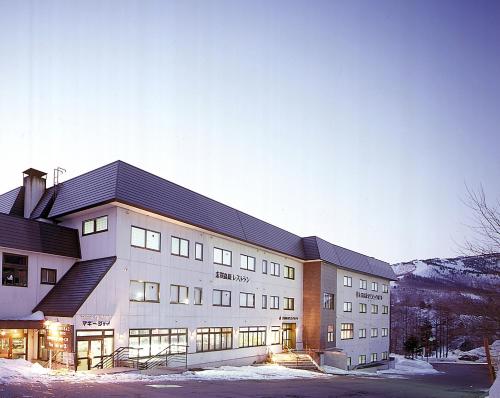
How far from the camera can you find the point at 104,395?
15484 millimetres

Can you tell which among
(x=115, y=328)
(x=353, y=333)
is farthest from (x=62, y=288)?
(x=353, y=333)

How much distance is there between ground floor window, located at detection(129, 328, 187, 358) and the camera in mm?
25844

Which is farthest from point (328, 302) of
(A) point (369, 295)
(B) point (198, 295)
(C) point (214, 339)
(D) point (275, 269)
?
(B) point (198, 295)

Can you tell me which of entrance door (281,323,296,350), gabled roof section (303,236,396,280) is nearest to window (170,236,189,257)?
entrance door (281,323,296,350)

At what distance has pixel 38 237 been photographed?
84.4 ft

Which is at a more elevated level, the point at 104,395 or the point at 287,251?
the point at 287,251

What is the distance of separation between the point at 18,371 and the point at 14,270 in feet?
22.2

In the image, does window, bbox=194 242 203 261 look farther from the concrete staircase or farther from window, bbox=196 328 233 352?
the concrete staircase

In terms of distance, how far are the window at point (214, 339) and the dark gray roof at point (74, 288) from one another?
337 inches

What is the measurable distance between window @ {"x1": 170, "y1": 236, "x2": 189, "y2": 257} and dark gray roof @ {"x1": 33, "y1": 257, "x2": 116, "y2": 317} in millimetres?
4844

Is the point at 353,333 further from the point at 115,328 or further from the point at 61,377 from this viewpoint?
the point at 61,377

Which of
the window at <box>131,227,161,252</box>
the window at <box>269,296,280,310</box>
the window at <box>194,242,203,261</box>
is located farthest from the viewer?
the window at <box>269,296,280,310</box>

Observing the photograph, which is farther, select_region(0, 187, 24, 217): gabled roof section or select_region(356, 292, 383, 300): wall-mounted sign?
select_region(356, 292, 383, 300): wall-mounted sign

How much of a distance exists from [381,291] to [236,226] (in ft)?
102
